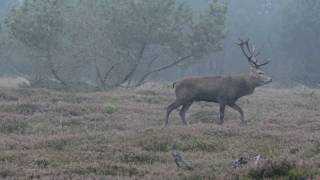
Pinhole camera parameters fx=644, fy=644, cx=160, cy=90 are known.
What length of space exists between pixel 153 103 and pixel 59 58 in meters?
10.1

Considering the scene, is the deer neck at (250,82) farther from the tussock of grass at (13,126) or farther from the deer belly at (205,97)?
the tussock of grass at (13,126)

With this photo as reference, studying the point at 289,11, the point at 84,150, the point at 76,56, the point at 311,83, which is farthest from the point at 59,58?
the point at 289,11

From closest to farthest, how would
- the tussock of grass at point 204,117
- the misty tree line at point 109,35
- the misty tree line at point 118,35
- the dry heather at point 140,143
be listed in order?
the dry heather at point 140,143, the tussock of grass at point 204,117, the misty tree line at point 109,35, the misty tree line at point 118,35

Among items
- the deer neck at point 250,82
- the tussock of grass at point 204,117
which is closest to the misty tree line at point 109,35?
the tussock of grass at point 204,117

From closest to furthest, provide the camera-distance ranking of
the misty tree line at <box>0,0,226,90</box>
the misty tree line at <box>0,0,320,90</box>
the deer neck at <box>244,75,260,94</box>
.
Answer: the deer neck at <box>244,75,260,94</box>, the misty tree line at <box>0,0,320,90</box>, the misty tree line at <box>0,0,226,90</box>

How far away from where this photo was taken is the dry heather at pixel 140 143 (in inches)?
380

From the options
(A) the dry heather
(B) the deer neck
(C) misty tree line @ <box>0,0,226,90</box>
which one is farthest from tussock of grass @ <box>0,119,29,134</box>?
(C) misty tree line @ <box>0,0,226,90</box>

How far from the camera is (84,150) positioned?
12.3 m

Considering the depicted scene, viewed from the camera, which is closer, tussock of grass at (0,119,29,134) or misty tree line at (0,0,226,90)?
tussock of grass at (0,119,29,134)

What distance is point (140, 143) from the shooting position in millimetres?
13172

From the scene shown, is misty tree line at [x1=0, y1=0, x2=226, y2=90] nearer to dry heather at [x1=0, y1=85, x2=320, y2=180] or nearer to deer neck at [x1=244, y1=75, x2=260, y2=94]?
dry heather at [x1=0, y1=85, x2=320, y2=180]

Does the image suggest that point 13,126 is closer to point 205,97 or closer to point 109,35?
point 205,97

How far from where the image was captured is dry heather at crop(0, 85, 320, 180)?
9.64 m

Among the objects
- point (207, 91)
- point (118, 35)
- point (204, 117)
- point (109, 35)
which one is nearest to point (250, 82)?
point (207, 91)
